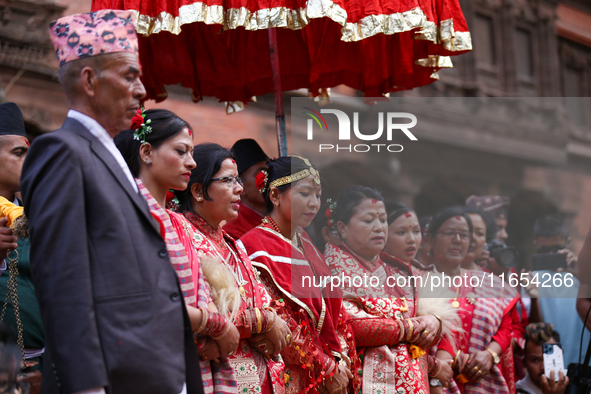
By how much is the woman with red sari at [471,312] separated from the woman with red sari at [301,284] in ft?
2.82

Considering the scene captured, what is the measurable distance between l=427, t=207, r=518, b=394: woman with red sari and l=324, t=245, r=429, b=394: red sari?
39 cm

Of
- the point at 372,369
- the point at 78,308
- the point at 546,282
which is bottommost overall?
the point at 372,369

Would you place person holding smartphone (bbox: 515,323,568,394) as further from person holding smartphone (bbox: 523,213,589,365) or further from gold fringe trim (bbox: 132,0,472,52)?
gold fringe trim (bbox: 132,0,472,52)

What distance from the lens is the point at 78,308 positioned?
5.51ft

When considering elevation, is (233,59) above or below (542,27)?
below

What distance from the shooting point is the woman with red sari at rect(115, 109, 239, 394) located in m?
2.22

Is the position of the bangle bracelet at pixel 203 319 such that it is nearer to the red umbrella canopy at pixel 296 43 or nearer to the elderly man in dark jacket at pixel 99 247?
the elderly man in dark jacket at pixel 99 247

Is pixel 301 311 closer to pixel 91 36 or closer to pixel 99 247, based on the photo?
pixel 99 247

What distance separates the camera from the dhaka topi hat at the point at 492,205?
4883 millimetres

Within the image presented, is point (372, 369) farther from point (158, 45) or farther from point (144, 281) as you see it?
point (158, 45)

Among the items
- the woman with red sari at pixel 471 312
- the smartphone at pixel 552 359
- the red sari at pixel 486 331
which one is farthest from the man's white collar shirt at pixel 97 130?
the smartphone at pixel 552 359

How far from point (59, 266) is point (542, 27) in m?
14.9

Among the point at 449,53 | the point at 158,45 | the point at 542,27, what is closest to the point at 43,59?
the point at 158,45

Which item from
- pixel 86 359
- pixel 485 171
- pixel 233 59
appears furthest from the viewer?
pixel 485 171
